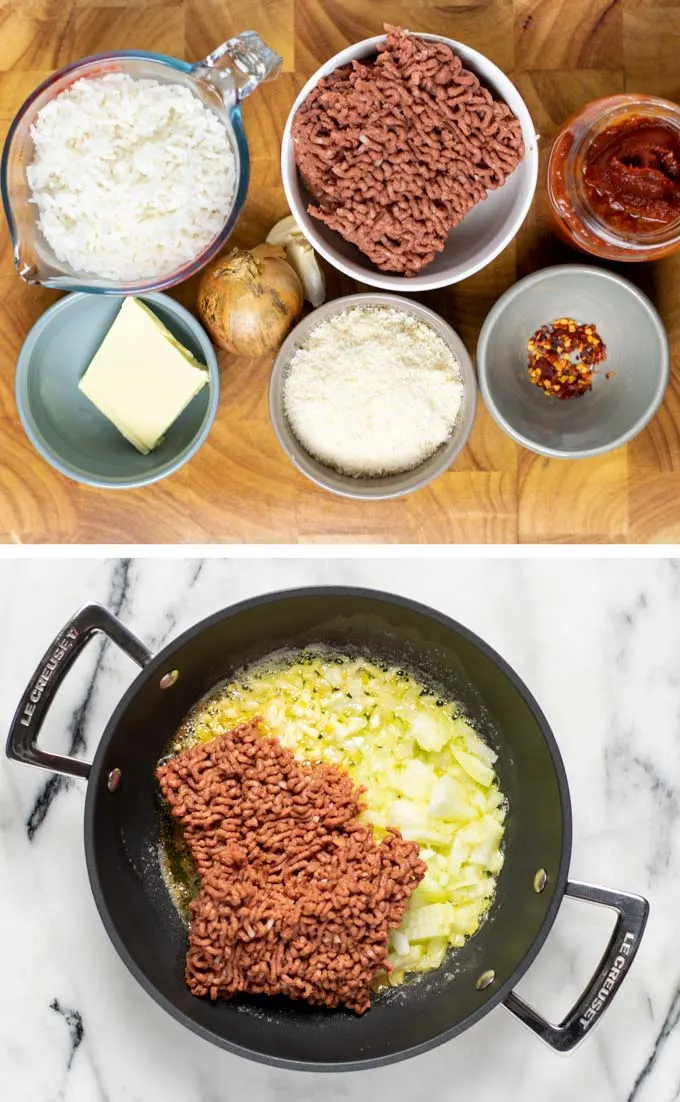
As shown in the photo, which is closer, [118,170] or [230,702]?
[118,170]

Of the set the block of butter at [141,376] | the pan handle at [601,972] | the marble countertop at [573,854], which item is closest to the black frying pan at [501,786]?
the pan handle at [601,972]

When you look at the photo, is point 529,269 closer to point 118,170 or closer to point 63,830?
point 118,170

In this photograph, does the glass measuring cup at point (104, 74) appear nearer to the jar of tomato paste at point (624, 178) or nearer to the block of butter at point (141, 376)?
the block of butter at point (141, 376)

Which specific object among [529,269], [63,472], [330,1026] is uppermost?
[63,472]

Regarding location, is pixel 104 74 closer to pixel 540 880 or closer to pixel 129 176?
pixel 129 176

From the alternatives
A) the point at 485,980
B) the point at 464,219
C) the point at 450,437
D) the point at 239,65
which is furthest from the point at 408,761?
the point at 239,65

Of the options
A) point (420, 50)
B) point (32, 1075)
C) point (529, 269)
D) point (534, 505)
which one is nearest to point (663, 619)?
point (534, 505)

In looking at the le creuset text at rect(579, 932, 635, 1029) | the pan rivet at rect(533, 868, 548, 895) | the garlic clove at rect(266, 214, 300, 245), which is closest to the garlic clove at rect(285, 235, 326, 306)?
the garlic clove at rect(266, 214, 300, 245)

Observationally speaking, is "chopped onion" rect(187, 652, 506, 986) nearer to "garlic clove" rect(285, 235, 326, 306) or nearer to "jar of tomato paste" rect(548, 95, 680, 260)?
"garlic clove" rect(285, 235, 326, 306)
